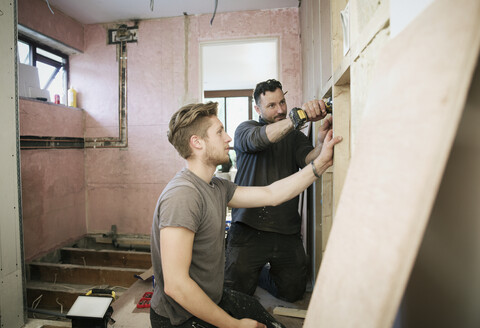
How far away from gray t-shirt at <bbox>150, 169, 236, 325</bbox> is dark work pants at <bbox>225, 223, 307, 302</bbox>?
81 centimetres

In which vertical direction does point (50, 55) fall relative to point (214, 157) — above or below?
above

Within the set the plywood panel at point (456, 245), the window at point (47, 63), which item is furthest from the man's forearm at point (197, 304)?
the window at point (47, 63)

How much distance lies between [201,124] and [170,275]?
2.47 feet

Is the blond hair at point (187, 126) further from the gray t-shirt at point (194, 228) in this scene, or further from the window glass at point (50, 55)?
the window glass at point (50, 55)

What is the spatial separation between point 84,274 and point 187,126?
2.48 metres

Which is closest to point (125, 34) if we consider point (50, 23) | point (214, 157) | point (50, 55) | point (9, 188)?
point (50, 23)

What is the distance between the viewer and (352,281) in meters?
0.51

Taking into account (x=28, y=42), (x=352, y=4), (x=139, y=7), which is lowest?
(x=352, y=4)

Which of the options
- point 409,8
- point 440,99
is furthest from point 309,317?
point 409,8

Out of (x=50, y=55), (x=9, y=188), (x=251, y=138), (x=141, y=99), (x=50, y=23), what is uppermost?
(x=50, y=23)

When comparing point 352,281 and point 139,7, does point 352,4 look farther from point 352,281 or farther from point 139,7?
point 139,7

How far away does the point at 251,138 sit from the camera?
6.42 feet

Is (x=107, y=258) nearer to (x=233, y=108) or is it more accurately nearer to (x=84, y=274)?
(x=84, y=274)

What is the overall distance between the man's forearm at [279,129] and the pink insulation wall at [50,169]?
293 cm
